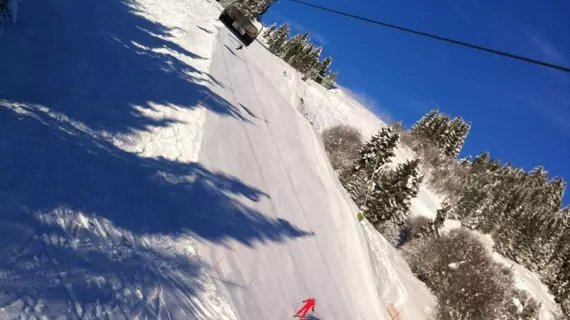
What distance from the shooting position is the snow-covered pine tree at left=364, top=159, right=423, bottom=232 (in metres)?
48.4

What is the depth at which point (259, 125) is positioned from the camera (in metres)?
28.2

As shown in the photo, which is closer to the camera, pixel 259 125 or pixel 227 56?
pixel 259 125

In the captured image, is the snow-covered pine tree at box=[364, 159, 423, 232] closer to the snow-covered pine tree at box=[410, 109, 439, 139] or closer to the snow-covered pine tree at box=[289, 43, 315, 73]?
the snow-covered pine tree at box=[410, 109, 439, 139]

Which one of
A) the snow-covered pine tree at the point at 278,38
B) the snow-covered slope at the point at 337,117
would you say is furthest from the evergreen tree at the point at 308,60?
the snow-covered slope at the point at 337,117

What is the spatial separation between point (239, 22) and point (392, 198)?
3369 cm

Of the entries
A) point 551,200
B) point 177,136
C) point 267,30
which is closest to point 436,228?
point 177,136

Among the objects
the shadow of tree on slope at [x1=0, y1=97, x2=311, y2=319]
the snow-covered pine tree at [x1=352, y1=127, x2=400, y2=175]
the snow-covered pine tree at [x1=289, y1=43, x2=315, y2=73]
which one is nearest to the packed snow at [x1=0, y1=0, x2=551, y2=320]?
the shadow of tree on slope at [x1=0, y1=97, x2=311, y2=319]

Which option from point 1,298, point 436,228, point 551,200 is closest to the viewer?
point 1,298

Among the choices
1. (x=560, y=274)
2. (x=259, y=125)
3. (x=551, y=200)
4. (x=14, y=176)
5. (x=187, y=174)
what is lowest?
(x=14, y=176)

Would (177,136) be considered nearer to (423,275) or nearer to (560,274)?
(423,275)

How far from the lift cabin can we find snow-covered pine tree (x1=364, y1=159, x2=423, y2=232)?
32324 mm

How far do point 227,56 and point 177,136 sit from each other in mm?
19634

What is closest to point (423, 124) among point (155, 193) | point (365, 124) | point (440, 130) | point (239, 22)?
point (440, 130)

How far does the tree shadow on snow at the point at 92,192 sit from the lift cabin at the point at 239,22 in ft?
15.5
